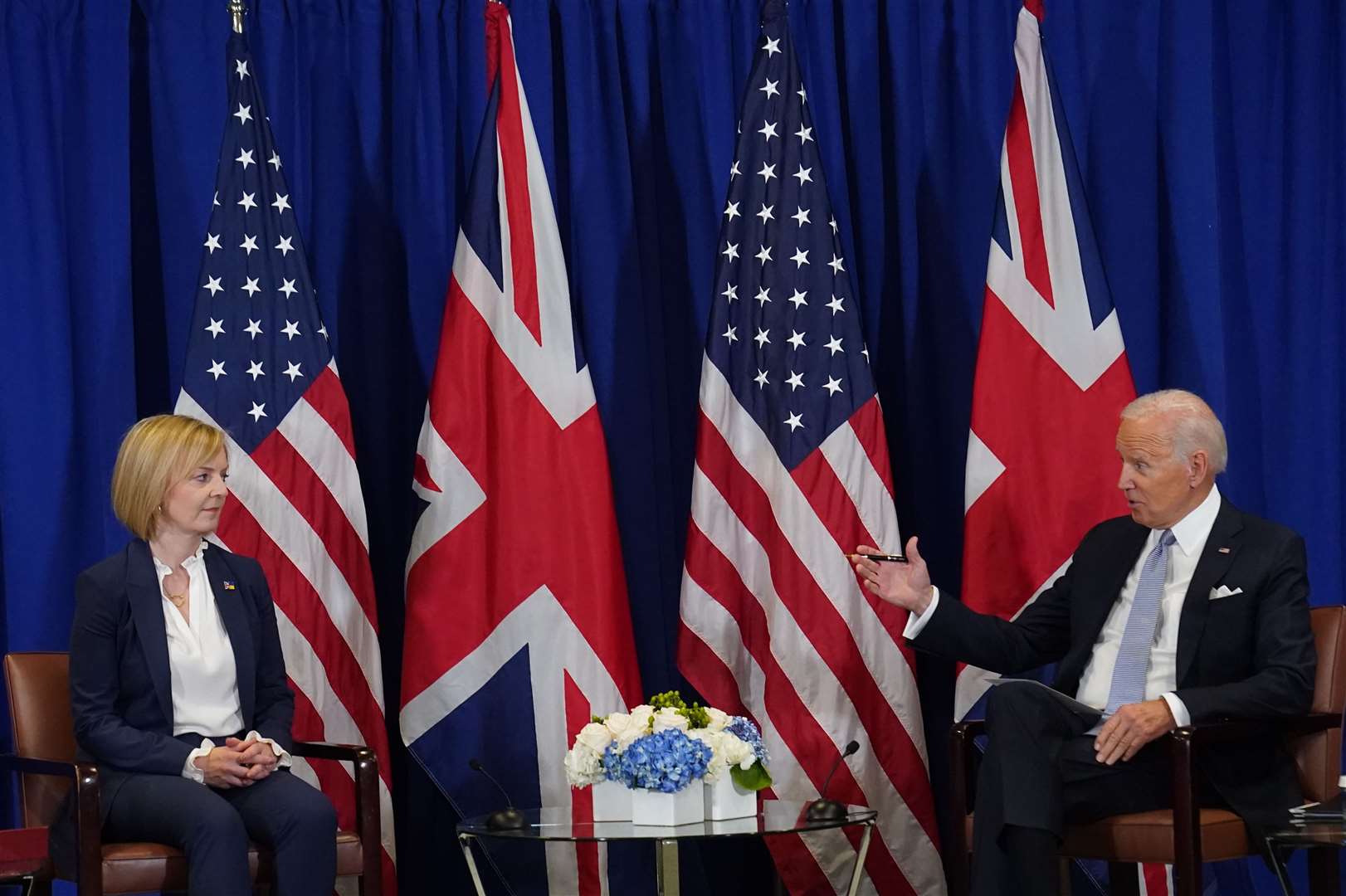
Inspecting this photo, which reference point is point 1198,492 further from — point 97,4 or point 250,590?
point 97,4

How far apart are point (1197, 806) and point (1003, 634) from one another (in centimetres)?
84

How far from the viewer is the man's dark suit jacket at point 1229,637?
12.0ft

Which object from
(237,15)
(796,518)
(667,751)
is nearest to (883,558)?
(796,518)

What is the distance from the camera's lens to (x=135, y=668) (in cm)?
385

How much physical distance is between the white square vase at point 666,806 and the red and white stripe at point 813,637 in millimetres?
1005

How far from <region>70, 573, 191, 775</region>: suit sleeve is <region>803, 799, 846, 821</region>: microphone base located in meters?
1.45

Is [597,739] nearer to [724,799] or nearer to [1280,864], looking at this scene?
[724,799]

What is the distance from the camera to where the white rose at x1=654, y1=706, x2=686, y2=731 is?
362 centimetres

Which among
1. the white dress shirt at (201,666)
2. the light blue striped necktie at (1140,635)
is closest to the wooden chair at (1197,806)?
the light blue striped necktie at (1140,635)

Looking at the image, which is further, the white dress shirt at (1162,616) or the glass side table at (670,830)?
the white dress shirt at (1162,616)

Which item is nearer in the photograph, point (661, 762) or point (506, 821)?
point (661, 762)

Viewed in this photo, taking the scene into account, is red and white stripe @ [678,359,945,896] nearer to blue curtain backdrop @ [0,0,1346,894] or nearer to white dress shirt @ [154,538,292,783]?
blue curtain backdrop @ [0,0,1346,894]

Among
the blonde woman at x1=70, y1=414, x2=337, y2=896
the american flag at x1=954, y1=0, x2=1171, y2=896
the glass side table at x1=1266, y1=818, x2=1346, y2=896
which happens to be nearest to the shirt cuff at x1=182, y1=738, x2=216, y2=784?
the blonde woman at x1=70, y1=414, x2=337, y2=896

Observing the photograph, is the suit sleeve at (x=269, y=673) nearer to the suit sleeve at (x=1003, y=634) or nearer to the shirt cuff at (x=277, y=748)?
the shirt cuff at (x=277, y=748)
